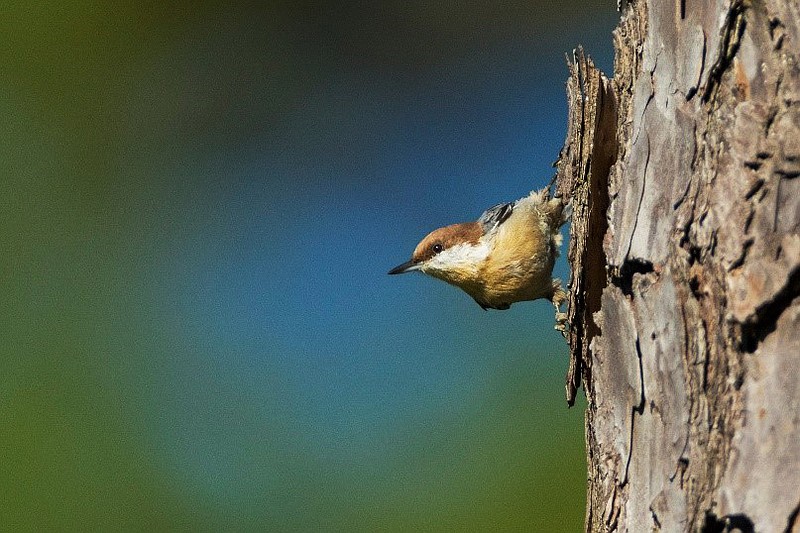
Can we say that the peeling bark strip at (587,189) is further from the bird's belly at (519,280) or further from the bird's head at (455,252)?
the bird's head at (455,252)

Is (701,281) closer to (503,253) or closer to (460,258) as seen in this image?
(503,253)

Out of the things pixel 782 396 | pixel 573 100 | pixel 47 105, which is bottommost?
pixel 782 396

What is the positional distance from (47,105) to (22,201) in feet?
2.22

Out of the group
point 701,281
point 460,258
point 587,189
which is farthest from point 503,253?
point 701,281

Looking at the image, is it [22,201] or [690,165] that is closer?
[690,165]

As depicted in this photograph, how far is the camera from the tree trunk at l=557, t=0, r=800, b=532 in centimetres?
156

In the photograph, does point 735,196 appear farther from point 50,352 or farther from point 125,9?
point 125,9

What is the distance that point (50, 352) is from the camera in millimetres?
4973

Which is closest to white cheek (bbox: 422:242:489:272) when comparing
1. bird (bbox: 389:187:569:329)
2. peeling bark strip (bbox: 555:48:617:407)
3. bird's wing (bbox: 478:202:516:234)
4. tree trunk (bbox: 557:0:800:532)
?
bird (bbox: 389:187:569:329)

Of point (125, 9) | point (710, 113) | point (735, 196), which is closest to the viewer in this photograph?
point (735, 196)

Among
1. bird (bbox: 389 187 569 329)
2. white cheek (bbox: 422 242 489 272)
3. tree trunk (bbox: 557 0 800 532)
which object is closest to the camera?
tree trunk (bbox: 557 0 800 532)

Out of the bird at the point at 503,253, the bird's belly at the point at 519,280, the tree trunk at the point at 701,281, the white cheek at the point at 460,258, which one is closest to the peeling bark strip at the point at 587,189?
the tree trunk at the point at 701,281

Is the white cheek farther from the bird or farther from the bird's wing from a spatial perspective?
the bird's wing

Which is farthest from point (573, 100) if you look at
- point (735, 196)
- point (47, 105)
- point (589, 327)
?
point (47, 105)
